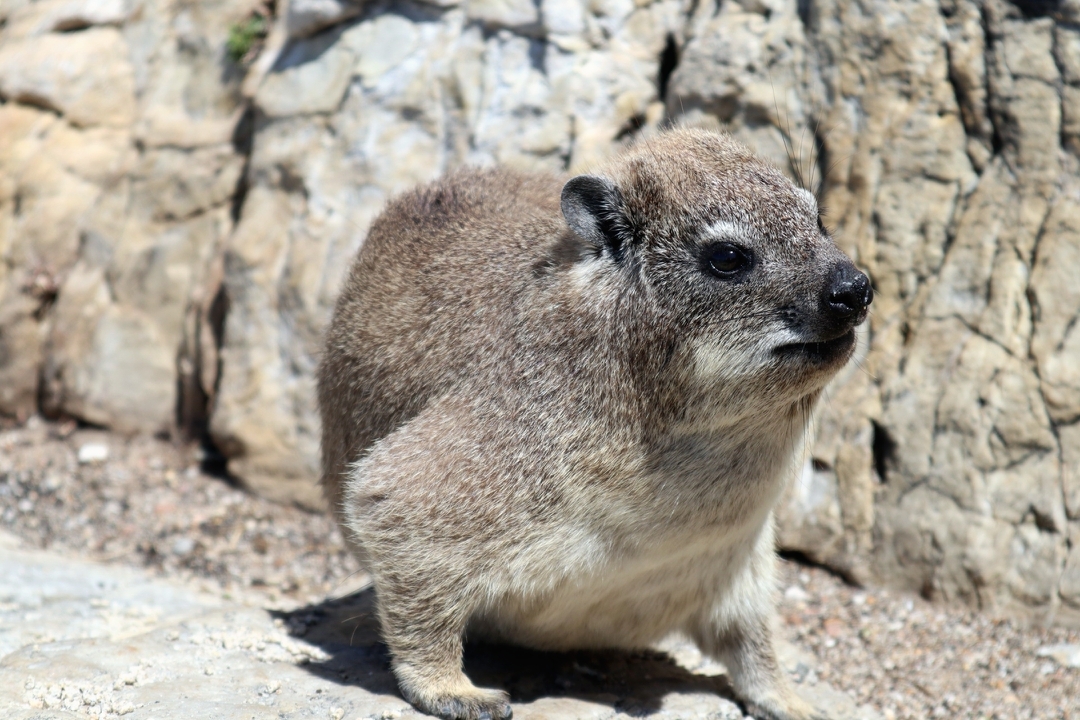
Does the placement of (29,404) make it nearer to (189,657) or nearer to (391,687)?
(189,657)

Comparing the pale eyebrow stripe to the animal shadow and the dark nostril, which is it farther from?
the animal shadow

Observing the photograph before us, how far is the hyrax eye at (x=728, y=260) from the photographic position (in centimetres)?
468

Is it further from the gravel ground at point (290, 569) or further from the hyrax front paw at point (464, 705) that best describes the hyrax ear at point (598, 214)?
the gravel ground at point (290, 569)

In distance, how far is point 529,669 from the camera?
231 inches

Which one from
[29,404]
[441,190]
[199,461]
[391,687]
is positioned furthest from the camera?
[29,404]

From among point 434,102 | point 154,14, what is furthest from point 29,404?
point 434,102

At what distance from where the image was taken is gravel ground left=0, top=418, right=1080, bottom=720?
6281 mm

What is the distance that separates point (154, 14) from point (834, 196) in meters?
6.95

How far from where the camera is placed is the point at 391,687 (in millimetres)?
5414

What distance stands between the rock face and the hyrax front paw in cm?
318

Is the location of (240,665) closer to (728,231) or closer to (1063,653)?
(728,231)

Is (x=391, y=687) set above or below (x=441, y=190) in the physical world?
below

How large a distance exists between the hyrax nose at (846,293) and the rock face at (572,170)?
2.91 meters

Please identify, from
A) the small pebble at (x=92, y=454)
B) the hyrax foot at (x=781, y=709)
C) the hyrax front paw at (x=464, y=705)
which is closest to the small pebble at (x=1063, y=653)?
the hyrax foot at (x=781, y=709)
